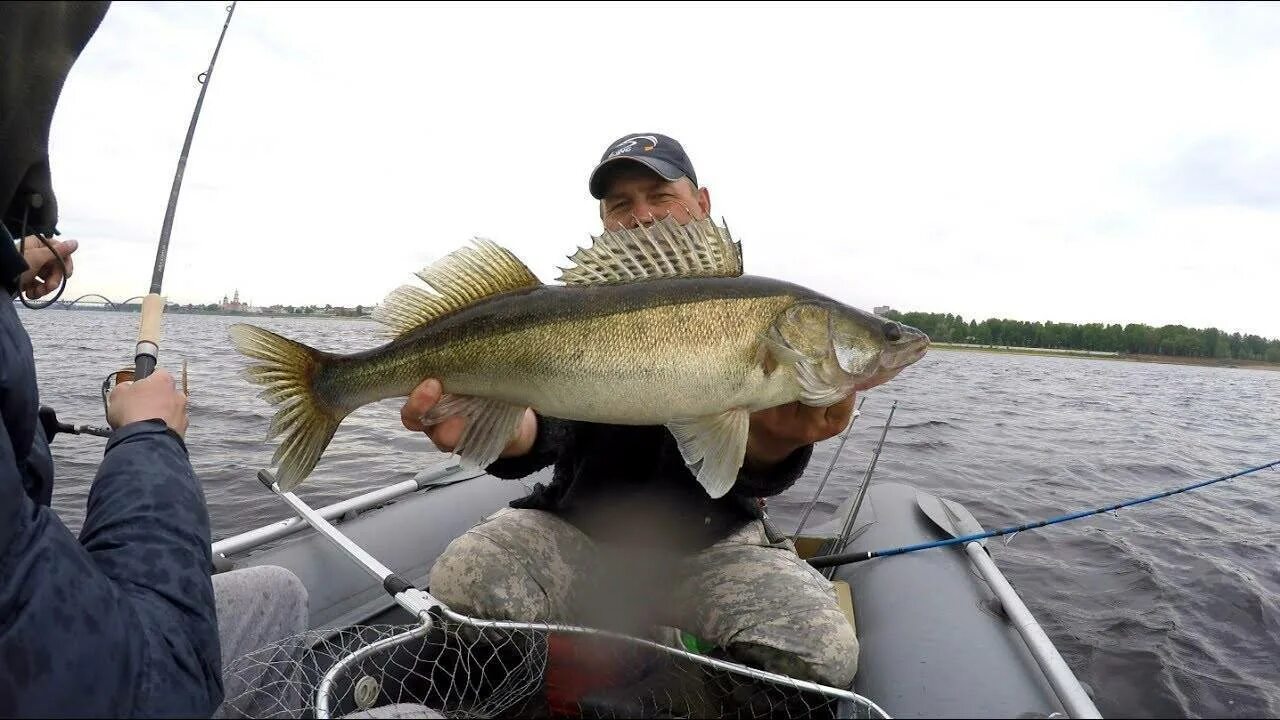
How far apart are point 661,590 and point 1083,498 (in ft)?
23.3

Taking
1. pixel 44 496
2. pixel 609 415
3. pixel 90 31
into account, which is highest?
pixel 90 31

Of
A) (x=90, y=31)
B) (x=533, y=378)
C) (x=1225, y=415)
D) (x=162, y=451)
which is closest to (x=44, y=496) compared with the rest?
(x=162, y=451)

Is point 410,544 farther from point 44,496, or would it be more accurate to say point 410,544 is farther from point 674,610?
point 44,496

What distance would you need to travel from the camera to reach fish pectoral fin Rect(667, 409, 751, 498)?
2.52m

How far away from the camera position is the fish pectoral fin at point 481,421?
2.70m

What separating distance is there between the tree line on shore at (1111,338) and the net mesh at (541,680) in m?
51.2

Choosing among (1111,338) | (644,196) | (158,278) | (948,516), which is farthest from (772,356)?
(1111,338)

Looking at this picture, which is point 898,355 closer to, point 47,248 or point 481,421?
point 481,421

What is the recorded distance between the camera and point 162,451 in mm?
1865

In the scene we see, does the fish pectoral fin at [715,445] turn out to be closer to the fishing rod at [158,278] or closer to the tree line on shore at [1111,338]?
the fishing rod at [158,278]

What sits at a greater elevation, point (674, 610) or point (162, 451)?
point (162, 451)

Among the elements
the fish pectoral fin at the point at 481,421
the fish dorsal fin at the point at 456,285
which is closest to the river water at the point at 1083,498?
the fish dorsal fin at the point at 456,285

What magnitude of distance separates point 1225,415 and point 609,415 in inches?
883

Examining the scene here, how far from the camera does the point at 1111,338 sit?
54.6 meters
